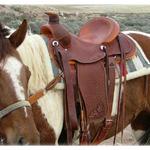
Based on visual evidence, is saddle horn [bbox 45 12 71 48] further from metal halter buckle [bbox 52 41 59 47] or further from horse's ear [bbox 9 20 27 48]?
horse's ear [bbox 9 20 27 48]

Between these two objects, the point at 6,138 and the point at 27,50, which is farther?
the point at 27,50

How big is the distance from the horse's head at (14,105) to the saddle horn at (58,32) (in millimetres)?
641

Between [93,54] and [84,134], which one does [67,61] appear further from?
[84,134]

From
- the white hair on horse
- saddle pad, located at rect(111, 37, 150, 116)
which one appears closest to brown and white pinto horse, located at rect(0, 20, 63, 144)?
the white hair on horse

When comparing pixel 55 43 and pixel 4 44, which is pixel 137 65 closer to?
pixel 55 43

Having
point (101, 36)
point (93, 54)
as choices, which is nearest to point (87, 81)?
point (93, 54)

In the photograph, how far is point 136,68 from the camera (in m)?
3.49

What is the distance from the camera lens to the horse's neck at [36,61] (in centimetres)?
290

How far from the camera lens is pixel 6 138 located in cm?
244

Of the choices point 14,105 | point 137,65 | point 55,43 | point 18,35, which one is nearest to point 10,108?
point 14,105

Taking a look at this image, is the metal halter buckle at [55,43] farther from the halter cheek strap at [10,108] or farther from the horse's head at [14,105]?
the halter cheek strap at [10,108]

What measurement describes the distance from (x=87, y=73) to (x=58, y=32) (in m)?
0.35

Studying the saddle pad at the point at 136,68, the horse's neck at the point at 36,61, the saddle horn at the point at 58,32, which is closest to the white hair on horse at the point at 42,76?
the horse's neck at the point at 36,61

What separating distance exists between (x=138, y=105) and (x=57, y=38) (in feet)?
3.11
